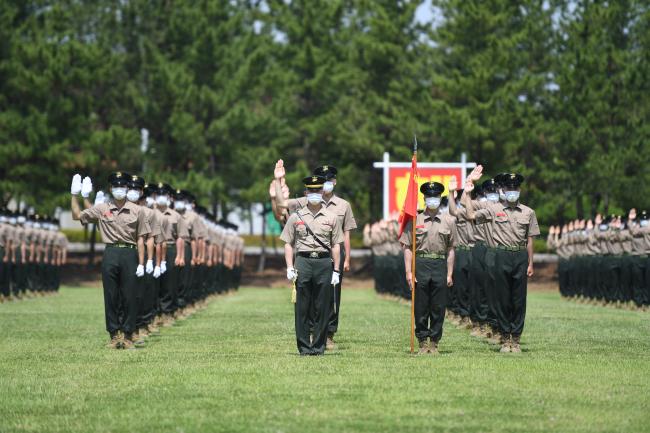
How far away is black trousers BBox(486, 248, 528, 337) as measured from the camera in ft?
56.9

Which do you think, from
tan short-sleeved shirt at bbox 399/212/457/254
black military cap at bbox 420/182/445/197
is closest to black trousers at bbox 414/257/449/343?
Result: tan short-sleeved shirt at bbox 399/212/457/254

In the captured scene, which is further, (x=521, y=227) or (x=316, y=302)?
(x=521, y=227)

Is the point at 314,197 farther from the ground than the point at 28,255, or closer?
farther from the ground

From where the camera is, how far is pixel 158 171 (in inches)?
2149

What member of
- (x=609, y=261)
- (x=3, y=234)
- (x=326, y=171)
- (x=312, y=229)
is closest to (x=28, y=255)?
(x=3, y=234)

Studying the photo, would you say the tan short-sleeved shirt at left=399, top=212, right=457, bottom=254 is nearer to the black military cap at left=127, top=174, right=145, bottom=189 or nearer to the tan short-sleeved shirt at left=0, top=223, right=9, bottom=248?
the black military cap at left=127, top=174, right=145, bottom=189

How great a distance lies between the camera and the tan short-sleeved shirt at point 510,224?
17.4 metres

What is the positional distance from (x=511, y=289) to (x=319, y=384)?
508 centimetres

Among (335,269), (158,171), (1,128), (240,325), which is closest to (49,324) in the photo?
(240,325)

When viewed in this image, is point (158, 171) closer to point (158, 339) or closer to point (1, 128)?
point (1, 128)

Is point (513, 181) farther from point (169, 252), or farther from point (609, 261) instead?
point (609, 261)

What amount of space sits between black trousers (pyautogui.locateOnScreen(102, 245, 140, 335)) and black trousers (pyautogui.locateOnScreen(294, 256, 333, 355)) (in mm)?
2467

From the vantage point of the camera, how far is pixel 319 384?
42.9 ft

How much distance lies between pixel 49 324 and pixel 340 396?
493 inches
